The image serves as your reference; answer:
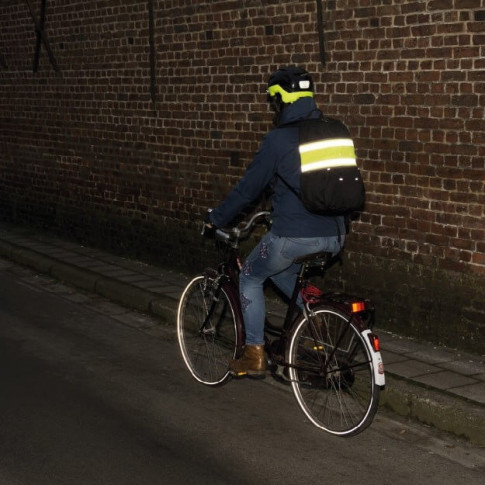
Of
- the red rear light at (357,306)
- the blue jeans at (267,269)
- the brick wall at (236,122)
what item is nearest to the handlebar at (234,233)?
the blue jeans at (267,269)

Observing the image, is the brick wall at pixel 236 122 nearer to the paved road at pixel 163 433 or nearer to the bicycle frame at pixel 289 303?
the bicycle frame at pixel 289 303

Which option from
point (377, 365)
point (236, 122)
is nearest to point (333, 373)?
point (377, 365)

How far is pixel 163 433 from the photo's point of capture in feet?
20.8

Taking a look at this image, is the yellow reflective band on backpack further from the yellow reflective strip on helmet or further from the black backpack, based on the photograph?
the yellow reflective strip on helmet

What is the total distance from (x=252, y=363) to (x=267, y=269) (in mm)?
663

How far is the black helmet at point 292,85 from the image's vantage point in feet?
21.0

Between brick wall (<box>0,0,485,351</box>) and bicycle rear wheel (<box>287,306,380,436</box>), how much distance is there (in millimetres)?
1668

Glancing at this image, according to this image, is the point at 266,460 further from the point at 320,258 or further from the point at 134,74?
the point at 134,74

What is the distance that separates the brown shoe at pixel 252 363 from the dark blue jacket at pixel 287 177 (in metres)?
0.83

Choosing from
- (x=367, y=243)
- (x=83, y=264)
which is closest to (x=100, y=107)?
(x=83, y=264)

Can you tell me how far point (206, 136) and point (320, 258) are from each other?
4471 mm

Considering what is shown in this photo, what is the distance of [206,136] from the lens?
35.2 ft

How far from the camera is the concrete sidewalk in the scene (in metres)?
6.52

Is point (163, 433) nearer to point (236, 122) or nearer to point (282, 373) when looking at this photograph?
point (282, 373)
